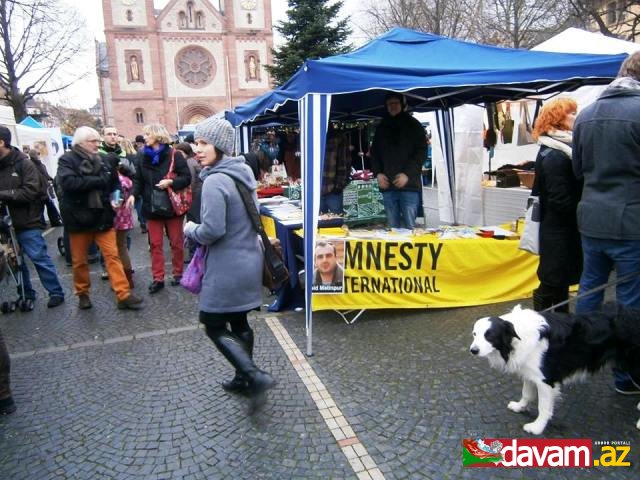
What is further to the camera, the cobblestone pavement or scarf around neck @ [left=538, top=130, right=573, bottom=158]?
scarf around neck @ [left=538, top=130, right=573, bottom=158]

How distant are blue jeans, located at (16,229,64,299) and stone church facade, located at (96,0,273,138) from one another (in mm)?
44367

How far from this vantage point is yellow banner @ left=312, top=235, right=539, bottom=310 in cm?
436

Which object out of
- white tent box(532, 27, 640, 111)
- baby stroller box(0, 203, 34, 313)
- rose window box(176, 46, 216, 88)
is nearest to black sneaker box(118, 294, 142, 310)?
baby stroller box(0, 203, 34, 313)

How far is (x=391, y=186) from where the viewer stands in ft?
18.5

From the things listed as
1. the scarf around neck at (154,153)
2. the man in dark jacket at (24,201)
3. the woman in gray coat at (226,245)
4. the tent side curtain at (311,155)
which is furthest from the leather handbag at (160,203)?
the woman in gray coat at (226,245)

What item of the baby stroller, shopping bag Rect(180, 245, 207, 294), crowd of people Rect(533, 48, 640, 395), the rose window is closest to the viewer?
crowd of people Rect(533, 48, 640, 395)

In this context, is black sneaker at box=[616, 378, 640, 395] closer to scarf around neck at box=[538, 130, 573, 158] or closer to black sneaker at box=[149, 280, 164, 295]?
scarf around neck at box=[538, 130, 573, 158]

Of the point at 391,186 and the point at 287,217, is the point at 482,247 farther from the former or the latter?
the point at 287,217

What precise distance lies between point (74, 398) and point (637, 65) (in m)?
4.22

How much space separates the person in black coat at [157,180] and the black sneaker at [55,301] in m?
1.00

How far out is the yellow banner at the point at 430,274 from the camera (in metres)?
4.36

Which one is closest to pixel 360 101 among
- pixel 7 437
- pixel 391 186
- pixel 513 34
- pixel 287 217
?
pixel 391 186

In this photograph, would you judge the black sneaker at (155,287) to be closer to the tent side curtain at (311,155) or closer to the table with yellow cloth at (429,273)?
the table with yellow cloth at (429,273)

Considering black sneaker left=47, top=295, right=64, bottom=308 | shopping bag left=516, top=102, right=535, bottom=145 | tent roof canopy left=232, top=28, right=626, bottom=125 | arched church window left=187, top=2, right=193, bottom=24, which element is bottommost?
black sneaker left=47, top=295, right=64, bottom=308
